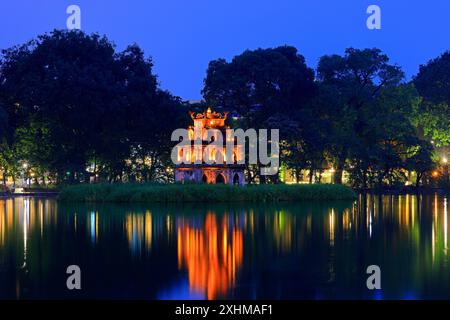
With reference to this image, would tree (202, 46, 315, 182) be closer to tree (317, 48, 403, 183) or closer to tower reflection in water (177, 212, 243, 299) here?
tree (317, 48, 403, 183)

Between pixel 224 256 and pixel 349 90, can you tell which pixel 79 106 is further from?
pixel 224 256

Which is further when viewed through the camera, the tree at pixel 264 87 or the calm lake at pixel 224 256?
the tree at pixel 264 87

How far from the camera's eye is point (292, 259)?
23453 mm

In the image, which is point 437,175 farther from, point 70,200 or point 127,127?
point 70,200

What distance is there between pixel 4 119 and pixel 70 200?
18000mm

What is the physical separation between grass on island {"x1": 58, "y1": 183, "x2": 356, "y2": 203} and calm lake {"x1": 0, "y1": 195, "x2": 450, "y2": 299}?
1498cm

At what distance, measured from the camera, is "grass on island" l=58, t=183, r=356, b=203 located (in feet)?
185

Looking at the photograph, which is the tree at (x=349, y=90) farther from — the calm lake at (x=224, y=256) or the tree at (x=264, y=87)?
the calm lake at (x=224, y=256)

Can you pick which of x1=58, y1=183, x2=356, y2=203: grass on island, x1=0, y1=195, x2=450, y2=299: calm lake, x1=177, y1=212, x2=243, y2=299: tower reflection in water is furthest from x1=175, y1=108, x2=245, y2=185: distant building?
x1=177, y1=212, x2=243, y2=299: tower reflection in water

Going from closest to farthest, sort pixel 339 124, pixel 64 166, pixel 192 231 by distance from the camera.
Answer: pixel 192 231 < pixel 64 166 < pixel 339 124

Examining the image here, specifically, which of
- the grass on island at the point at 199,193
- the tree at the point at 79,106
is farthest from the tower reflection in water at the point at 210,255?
the tree at the point at 79,106

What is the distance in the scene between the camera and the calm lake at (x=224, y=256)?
18234 millimetres

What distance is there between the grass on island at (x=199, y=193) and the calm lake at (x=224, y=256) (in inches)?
590
